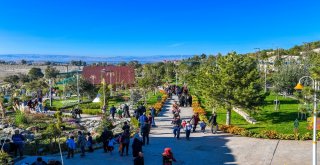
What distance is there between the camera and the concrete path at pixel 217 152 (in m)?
16.5

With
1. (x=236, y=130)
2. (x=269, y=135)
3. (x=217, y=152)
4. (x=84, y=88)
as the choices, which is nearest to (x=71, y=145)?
→ (x=217, y=152)

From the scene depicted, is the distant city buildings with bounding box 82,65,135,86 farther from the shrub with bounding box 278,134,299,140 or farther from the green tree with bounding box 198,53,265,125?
the shrub with bounding box 278,134,299,140

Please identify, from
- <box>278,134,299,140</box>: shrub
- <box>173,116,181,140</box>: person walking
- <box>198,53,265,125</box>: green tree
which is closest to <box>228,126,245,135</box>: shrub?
<box>278,134,299,140</box>: shrub

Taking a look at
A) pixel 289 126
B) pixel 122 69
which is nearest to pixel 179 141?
pixel 289 126

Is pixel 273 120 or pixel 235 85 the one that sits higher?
pixel 235 85

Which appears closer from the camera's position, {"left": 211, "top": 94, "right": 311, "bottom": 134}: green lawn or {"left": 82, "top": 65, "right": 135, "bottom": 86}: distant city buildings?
{"left": 211, "top": 94, "right": 311, "bottom": 134}: green lawn

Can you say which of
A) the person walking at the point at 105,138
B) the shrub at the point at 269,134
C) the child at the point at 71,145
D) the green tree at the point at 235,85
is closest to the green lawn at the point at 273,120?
the shrub at the point at 269,134

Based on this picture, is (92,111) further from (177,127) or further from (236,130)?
(236,130)

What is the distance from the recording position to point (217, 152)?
18281 mm

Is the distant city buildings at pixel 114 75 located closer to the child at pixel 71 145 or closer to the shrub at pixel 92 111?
the shrub at pixel 92 111

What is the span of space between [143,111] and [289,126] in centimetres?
1003

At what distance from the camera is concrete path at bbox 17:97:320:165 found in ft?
54.0

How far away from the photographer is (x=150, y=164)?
16172 mm

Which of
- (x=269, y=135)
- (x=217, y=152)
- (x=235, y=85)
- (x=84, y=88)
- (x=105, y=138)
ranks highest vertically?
(x=235, y=85)
